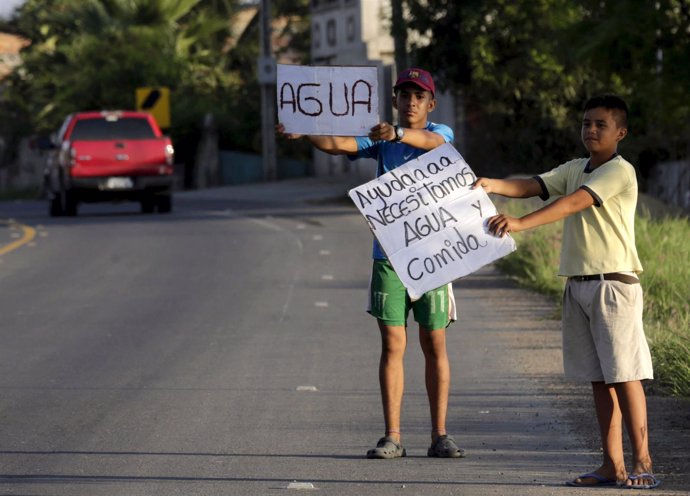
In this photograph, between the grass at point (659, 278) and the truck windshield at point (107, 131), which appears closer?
the grass at point (659, 278)

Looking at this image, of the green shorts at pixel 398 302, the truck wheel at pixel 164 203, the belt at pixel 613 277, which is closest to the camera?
the belt at pixel 613 277

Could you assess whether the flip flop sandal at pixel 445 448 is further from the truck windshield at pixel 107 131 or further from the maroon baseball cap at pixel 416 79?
the truck windshield at pixel 107 131

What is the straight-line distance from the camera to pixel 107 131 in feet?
96.7

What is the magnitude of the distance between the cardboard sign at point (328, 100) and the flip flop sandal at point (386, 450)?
152cm

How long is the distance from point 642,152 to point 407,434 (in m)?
25.6

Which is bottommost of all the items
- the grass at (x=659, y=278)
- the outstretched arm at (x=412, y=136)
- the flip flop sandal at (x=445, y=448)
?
the grass at (x=659, y=278)

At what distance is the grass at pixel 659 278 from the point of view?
9.77 meters

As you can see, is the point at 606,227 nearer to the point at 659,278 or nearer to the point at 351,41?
the point at 659,278

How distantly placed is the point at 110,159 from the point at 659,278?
16913 mm

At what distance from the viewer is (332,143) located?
23.6 feet

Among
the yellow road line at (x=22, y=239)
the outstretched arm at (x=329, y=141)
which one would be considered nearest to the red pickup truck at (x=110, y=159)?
the yellow road line at (x=22, y=239)

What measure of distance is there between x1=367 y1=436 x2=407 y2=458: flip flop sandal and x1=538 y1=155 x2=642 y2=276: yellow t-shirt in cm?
132

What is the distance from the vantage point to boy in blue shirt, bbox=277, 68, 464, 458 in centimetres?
738

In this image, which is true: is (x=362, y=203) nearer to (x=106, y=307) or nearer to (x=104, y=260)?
(x=106, y=307)
